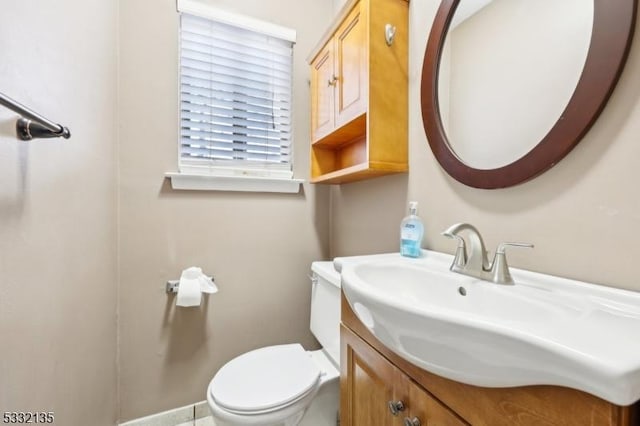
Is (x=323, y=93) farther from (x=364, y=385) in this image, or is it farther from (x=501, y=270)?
(x=364, y=385)

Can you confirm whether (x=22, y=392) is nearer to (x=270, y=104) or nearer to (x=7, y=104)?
(x=7, y=104)

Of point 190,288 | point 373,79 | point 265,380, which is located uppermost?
→ point 373,79

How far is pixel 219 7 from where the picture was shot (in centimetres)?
140

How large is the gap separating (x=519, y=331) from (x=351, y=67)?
1.08 m

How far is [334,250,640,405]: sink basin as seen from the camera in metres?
0.29

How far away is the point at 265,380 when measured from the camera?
1037 mm

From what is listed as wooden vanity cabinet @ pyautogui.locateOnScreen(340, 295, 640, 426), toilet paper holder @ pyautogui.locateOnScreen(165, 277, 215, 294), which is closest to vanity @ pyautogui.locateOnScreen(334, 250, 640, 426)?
wooden vanity cabinet @ pyautogui.locateOnScreen(340, 295, 640, 426)

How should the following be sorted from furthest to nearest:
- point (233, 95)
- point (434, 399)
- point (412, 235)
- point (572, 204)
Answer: point (233, 95), point (412, 235), point (572, 204), point (434, 399)

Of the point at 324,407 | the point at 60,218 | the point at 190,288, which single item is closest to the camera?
the point at 60,218

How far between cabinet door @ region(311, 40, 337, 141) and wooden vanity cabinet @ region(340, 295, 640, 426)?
89cm

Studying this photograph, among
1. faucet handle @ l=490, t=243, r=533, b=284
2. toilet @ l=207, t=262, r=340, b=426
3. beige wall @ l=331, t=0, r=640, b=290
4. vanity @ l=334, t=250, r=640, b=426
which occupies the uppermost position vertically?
beige wall @ l=331, t=0, r=640, b=290

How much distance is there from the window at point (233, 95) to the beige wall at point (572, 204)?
2.69ft

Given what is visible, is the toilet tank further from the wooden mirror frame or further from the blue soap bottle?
the wooden mirror frame

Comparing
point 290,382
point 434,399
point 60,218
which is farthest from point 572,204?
point 60,218
